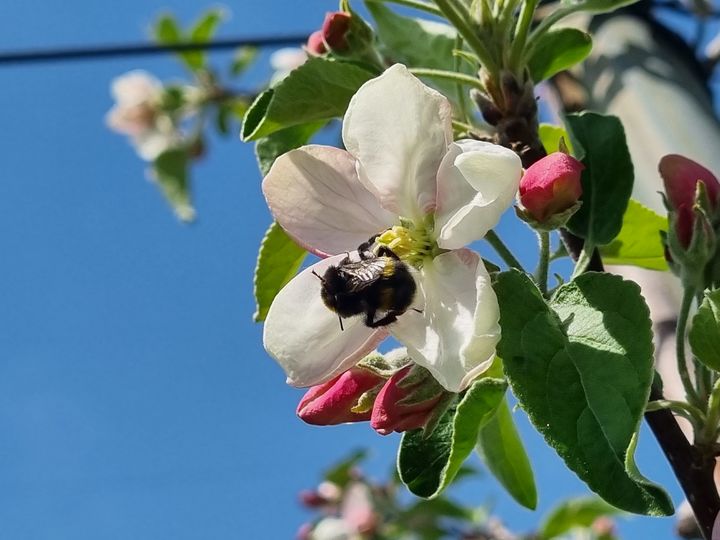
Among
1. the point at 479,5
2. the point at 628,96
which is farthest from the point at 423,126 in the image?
the point at 628,96

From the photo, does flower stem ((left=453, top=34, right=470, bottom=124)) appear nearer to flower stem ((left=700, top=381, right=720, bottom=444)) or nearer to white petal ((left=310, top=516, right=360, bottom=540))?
flower stem ((left=700, top=381, right=720, bottom=444))

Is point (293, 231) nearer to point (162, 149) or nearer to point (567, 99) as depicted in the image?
point (567, 99)

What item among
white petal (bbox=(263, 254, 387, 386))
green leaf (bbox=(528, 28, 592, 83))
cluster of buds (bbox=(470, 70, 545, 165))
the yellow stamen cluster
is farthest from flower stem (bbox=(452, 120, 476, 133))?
white petal (bbox=(263, 254, 387, 386))

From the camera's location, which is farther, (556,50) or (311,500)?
(311,500)

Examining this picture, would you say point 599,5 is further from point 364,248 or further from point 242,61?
point 242,61

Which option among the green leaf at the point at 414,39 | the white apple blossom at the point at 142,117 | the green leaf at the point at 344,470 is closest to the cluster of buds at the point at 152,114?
the white apple blossom at the point at 142,117

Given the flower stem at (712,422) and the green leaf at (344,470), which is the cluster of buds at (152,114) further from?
the flower stem at (712,422)

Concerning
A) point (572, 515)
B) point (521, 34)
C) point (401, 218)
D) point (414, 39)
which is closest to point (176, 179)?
point (572, 515)
